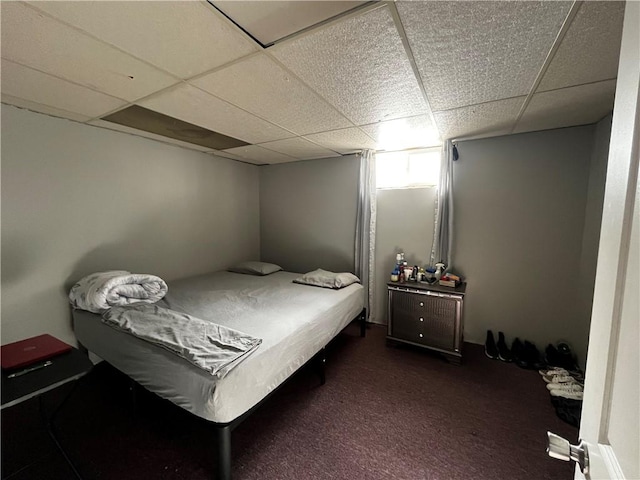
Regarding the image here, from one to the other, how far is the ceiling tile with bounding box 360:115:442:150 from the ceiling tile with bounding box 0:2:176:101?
68.0 inches

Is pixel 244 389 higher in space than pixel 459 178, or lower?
lower

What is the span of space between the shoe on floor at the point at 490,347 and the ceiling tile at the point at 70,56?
3637mm

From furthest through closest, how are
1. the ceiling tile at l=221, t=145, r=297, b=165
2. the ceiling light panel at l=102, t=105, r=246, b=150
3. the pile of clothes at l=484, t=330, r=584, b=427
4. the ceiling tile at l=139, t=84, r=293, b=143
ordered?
the ceiling tile at l=221, t=145, r=297, b=165 < the ceiling light panel at l=102, t=105, r=246, b=150 < the pile of clothes at l=484, t=330, r=584, b=427 < the ceiling tile at l=139, t=84, r=293, b=143

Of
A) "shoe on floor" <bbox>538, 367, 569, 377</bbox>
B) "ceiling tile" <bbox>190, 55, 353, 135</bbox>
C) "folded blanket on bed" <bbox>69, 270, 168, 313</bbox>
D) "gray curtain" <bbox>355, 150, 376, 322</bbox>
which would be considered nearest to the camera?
"ceiling tile" <bbox>190, 55, 353, 135</bbox>

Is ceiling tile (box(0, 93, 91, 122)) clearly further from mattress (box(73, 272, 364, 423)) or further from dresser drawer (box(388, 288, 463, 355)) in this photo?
dresser drawer (box(388, 288, 463, 355))

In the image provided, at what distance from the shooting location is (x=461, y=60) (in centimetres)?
135

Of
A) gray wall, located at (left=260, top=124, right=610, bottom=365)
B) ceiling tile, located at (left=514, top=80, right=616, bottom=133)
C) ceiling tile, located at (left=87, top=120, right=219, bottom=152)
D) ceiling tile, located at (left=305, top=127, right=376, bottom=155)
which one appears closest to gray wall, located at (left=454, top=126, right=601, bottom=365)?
gray wall, located at (left=260, top=124, right=610, bottom=365)

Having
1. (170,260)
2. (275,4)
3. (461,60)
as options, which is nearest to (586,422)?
(461,60)

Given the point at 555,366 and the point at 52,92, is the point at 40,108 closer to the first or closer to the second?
the point at 52,92

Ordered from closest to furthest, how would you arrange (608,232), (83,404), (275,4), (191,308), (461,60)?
(608,232) < (275,4) < (461,60) < (83,404) < (191,308)

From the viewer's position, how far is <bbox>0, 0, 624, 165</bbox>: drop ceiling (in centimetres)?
105

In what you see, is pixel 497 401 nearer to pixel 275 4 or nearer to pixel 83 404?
pixel 275 4

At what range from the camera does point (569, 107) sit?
1.94m

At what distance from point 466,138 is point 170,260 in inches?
145
